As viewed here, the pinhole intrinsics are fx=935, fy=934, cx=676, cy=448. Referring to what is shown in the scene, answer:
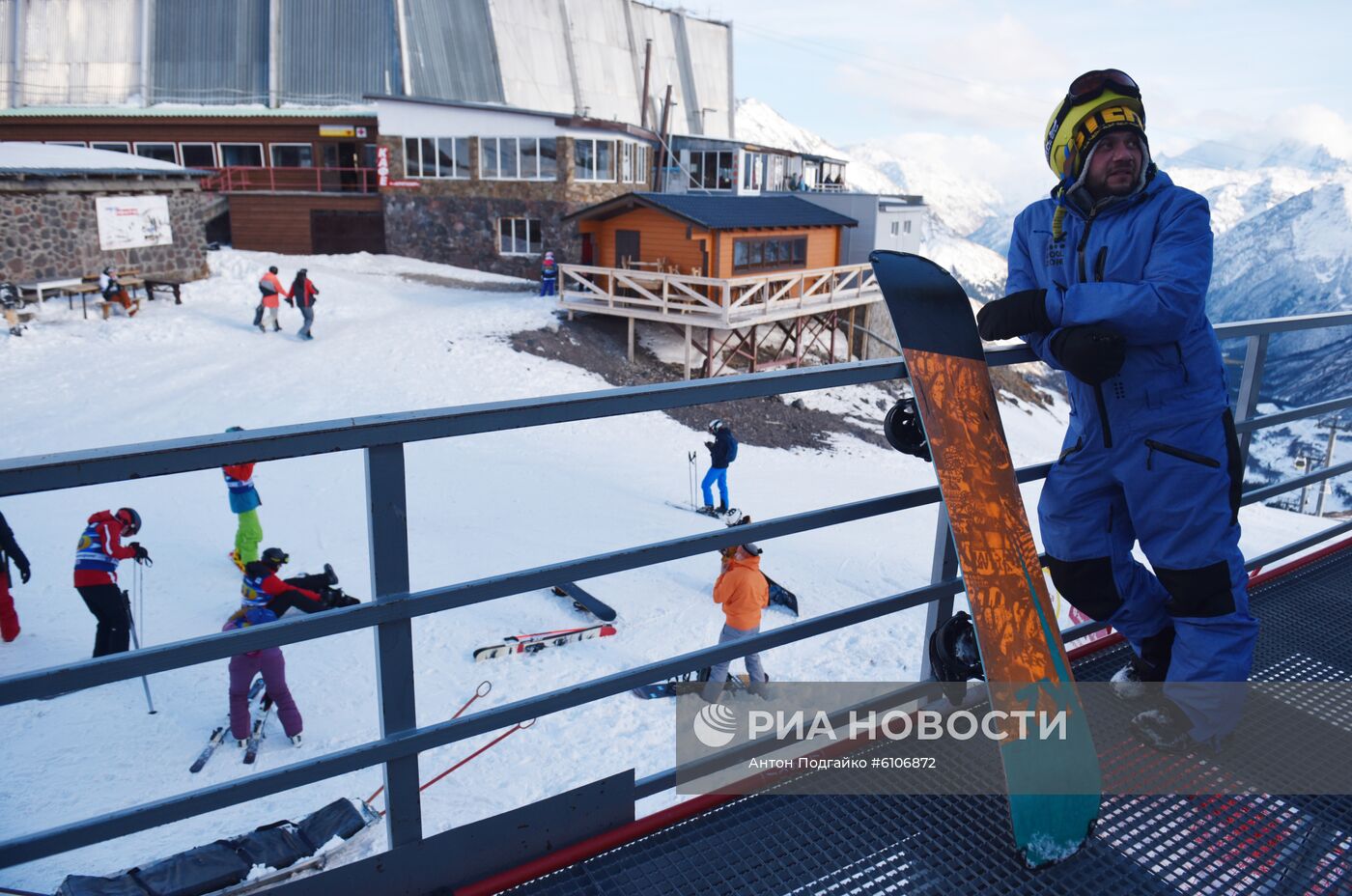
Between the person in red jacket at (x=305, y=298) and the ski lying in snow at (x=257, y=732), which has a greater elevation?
the person in red jacket at (x=305, y=298)

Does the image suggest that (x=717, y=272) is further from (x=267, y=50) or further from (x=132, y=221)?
(x=267, y=50)

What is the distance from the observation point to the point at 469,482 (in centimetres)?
1502

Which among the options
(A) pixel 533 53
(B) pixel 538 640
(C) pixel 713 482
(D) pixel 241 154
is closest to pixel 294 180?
(D) pixel 241 154

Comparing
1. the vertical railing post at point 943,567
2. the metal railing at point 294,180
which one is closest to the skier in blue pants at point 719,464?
the vertical railing post at point 943,567

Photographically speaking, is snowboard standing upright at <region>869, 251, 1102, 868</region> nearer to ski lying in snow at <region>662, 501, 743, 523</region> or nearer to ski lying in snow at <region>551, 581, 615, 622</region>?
ski lying in snow at <region>551, 581, 615, 622</region>

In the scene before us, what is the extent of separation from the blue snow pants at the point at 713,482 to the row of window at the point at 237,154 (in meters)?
28.4

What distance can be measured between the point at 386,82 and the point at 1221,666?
138ft

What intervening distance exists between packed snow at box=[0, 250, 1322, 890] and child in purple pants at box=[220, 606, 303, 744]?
0.21 metres

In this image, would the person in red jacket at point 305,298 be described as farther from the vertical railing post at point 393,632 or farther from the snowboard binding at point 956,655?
the vertical railing post at point 393,632

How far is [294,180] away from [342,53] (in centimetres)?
662

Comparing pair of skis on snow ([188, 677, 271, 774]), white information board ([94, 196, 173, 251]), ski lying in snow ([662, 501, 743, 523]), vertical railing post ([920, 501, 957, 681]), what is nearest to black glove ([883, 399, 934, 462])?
vertical railing post ([920, 501, 957, 681])

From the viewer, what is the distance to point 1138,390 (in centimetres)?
270

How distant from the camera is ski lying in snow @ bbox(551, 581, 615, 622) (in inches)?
405

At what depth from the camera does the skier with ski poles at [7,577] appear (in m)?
8.57
